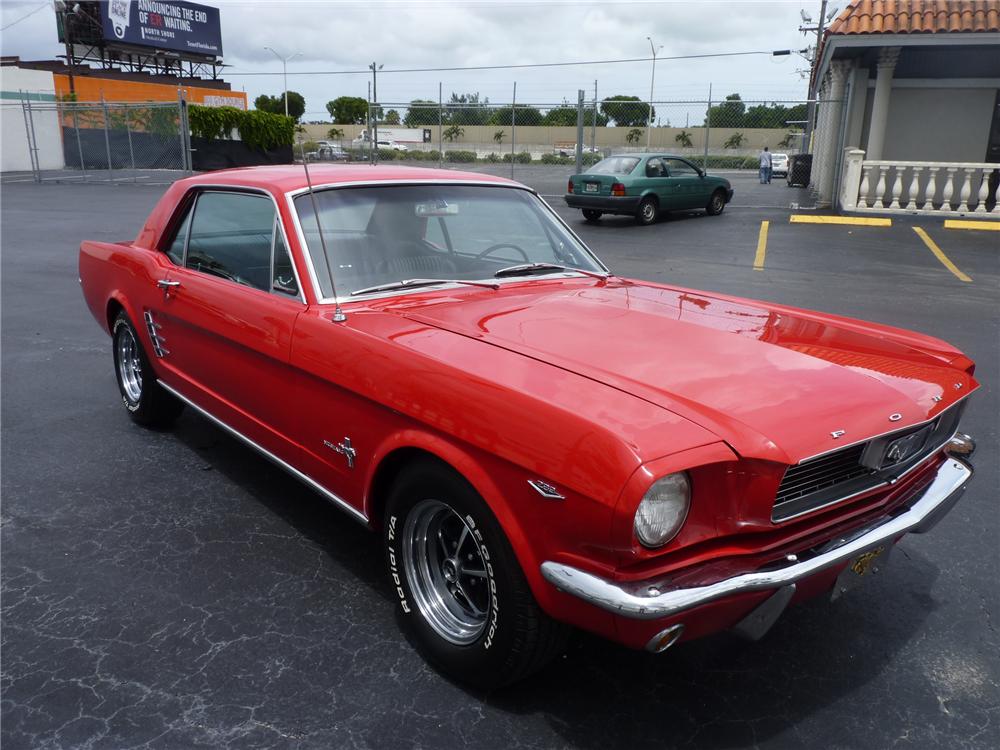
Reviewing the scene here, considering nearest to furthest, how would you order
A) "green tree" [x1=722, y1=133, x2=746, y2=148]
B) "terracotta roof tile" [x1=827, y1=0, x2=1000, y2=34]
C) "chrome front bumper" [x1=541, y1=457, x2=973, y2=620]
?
1. "chrome front bumper" [x1=541, y1=457, x2=973, y2=620]
2. "terracotta roof tile" [x1=827, y1=0, x2=1000, y2=34]
3. "green tree" [x1=722, y1=133, x2=746, y2=148]

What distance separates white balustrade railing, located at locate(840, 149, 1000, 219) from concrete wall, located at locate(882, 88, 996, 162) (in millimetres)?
615

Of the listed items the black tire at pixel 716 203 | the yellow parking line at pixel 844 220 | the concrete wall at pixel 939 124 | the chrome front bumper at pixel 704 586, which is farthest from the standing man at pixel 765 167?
the chrome front bumper at pixel 704 586

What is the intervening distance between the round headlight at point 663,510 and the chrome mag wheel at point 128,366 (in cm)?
363

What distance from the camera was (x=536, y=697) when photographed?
2.47 metres

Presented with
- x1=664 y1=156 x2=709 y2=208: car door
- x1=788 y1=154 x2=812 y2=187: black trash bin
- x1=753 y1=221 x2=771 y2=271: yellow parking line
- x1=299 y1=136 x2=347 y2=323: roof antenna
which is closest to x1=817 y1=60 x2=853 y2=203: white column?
x1=664 y1=156 x2=709 y2=208: car door

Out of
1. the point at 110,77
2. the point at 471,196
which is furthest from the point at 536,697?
the point at 110,77

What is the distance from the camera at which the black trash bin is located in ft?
81.9

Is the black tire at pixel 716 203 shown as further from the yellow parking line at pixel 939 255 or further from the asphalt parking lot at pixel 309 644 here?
the asphalt parking lot at pixel 309 644

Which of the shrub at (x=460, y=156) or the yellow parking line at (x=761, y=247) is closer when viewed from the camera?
the yellow parking line at (x=761, y=247)

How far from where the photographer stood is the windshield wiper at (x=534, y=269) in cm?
356

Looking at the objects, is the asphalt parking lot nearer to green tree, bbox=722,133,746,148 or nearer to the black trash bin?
the black trash bin

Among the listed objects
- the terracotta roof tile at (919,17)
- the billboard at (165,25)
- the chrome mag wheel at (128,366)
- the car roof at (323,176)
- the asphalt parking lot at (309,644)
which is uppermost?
the billboard at (165,25)

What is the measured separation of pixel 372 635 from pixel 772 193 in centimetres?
2273

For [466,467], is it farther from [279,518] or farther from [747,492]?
[279,518]
